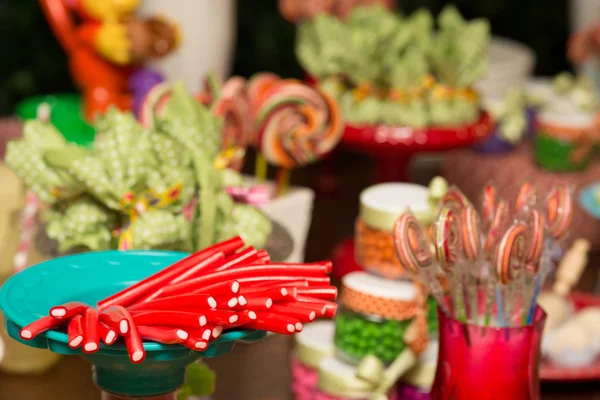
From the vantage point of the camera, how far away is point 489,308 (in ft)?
2.60

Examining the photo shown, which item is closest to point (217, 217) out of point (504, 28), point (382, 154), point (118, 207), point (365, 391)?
point (118, 207)

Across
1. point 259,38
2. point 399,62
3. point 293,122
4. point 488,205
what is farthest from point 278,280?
point 259,38

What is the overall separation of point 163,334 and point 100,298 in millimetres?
120

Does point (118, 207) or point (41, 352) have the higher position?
point (118, 207)

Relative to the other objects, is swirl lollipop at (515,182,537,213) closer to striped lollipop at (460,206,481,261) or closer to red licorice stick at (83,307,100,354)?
striped lollipop at (460,206,481,261)

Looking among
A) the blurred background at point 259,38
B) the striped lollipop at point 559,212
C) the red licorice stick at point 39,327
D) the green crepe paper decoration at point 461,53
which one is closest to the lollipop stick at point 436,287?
the striped lollipop at point 559,212

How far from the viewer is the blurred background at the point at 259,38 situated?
1.94 metres

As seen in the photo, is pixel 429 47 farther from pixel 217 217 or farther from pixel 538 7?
pixel 538 7

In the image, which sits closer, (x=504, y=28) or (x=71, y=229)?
(x=71, y=229)

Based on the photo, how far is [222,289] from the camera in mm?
650

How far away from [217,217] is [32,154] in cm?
17

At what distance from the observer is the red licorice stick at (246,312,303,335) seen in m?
0.64

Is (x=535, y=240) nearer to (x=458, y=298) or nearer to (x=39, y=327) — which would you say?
(x=458, y=298)

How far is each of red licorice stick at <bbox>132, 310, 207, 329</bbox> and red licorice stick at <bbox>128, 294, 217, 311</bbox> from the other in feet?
0.04
